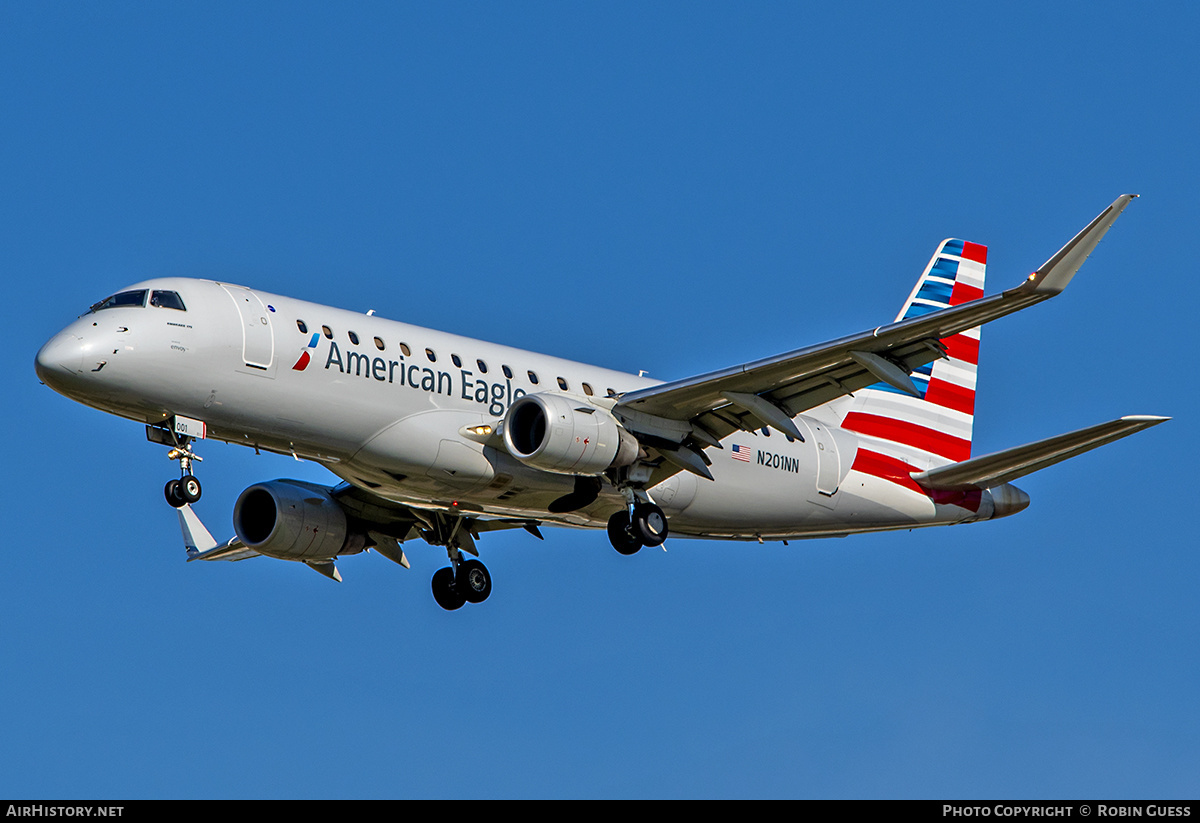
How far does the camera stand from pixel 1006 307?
27.8 m

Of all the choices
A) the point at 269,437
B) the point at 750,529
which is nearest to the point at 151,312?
the point at 269,437

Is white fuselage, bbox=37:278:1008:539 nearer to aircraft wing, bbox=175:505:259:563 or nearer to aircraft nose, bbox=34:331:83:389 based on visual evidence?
aircraft nose, bbox=34:331:83:389

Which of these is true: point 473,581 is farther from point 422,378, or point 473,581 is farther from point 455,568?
point 422,378

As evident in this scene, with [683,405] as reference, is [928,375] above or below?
above

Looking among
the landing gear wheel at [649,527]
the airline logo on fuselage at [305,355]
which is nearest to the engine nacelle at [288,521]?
the airline logo on fuselage at [305,355]

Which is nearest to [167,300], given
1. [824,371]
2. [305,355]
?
[305,355]

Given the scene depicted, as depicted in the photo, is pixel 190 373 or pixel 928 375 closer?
pixel 190 373

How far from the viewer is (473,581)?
37438mm

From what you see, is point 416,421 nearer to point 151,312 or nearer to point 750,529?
point 151,312

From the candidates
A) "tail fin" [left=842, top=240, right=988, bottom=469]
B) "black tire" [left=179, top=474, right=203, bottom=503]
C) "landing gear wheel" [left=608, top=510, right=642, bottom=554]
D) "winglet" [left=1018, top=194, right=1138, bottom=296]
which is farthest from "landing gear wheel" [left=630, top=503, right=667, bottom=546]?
"winglet" [left=1018, top=194, right=1138, bottom=296]

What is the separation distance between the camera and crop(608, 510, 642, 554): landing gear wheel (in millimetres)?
33844

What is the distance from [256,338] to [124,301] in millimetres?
2469

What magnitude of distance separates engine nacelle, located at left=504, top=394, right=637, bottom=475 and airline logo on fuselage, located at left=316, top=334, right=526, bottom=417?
0.60 meters
